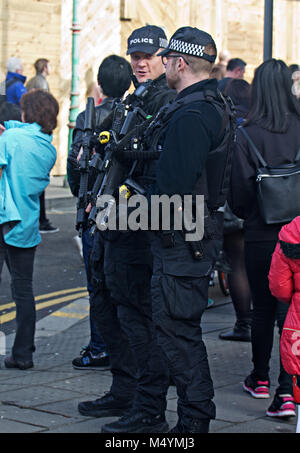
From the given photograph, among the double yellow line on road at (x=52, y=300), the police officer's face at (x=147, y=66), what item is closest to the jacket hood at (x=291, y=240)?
the police officer's face at (x=147, y=66)

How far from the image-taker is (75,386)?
18.3ft

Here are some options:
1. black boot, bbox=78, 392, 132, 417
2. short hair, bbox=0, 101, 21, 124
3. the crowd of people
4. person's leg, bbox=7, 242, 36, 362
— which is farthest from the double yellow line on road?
black boot, bbox=78, 392, 132, 417

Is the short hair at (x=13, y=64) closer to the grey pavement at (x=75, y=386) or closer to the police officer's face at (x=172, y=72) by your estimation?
the grey pavement at (x=75, y=386)

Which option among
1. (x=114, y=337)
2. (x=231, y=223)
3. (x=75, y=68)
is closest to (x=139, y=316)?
(x=114, y=337)

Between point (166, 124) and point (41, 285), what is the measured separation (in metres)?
4.93

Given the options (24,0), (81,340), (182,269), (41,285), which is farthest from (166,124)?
(24,0)

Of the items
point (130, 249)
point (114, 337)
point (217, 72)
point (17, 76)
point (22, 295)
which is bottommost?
point (114, 337)

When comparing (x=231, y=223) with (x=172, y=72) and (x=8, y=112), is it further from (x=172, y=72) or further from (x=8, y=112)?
(x=172, y=72)

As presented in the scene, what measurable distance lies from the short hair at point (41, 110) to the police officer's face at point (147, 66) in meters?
1.27

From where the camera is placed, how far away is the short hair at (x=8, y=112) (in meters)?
6.83

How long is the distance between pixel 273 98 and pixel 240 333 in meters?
2.12

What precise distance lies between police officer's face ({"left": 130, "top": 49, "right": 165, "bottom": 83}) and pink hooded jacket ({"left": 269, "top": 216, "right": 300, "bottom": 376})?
4.41ft

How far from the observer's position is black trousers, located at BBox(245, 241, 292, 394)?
5.27 m

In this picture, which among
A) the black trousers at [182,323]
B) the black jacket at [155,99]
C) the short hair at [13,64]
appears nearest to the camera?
the black trousers at [182,323]
